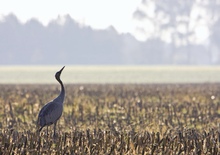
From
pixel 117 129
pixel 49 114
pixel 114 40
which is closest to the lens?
pixel 49 114

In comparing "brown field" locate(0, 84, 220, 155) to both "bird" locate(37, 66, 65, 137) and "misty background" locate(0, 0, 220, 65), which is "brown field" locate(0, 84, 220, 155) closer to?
"bird" locate(37, 66, 65, 137)

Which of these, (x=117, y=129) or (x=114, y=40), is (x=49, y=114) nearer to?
(x=117, y=129)

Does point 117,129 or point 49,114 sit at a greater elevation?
point 49,114

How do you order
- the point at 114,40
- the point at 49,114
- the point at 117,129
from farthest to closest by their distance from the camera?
the point at 114,40
the point at 117,129
the point at 49,114

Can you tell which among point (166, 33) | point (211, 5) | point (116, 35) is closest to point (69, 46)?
point (116, 35)

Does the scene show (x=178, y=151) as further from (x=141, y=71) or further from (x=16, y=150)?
(x=141, y=71)

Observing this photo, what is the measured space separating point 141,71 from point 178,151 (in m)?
68.6

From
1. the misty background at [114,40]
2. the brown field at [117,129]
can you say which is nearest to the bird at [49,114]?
the brown field at [117,129]

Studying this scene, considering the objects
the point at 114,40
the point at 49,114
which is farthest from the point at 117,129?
the point at 114,40

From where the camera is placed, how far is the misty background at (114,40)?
12825 centimetres

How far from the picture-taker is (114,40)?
477ft

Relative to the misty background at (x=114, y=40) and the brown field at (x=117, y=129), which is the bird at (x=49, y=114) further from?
the misty background at (x=114, y=40)

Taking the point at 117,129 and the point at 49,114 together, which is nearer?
the point at 49,114

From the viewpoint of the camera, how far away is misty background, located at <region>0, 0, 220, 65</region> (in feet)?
421
